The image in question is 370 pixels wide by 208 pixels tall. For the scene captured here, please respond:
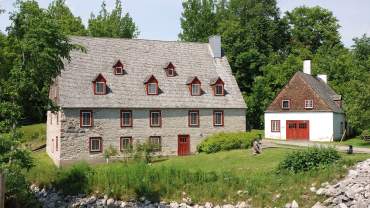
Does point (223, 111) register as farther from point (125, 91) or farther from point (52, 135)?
point (52, 135)

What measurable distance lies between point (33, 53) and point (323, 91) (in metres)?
39.5

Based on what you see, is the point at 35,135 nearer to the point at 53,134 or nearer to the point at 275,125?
the point at 53,134

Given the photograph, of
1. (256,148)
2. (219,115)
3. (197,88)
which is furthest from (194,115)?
(256,148)

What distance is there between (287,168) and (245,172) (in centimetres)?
281

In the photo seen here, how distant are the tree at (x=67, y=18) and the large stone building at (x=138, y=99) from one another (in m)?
17.1

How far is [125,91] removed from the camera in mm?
44531

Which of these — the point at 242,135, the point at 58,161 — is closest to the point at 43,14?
the point at 58,161

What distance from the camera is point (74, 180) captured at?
Answer: 2922 cm

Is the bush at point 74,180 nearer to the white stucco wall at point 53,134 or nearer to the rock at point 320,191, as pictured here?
the white stucco wall at point 53,134

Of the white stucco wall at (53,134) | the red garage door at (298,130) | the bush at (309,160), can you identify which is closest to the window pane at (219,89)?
the red garage door at (298,130)

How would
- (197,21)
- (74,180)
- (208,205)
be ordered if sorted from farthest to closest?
(197,21) → (74,180) → (208,205)

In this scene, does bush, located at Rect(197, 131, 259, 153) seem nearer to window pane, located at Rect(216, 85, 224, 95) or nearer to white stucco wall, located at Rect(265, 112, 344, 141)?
window pane, located at Rect(216, 85, 224, 95)

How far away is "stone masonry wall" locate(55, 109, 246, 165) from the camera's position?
137 ft

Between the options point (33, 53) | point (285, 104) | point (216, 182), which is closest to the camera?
point (33, 53)
